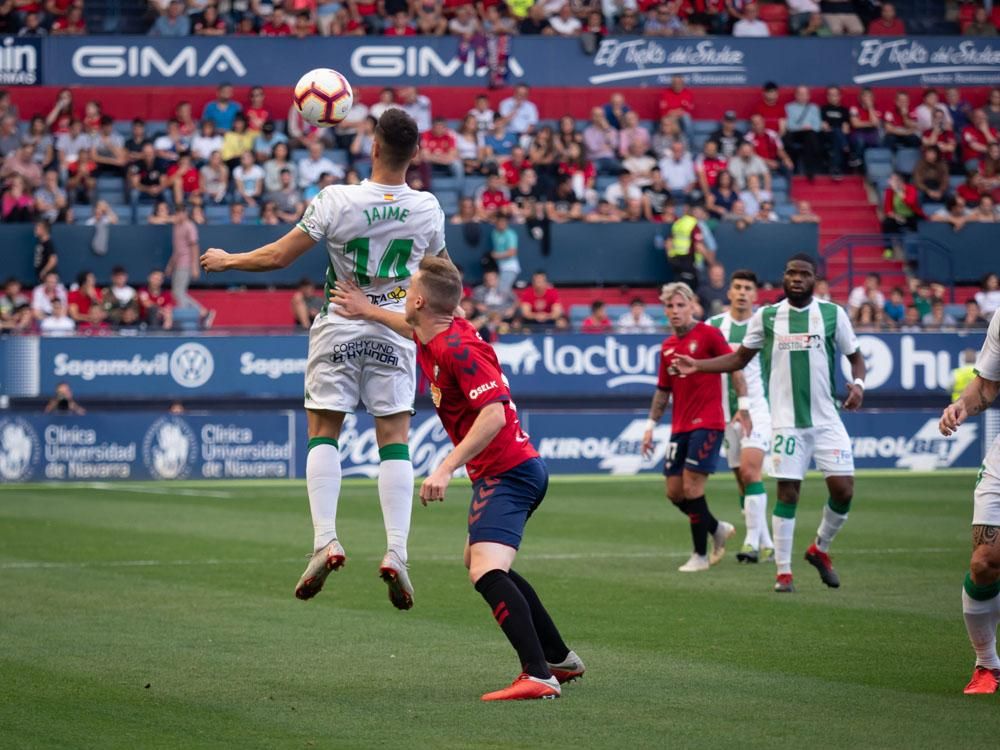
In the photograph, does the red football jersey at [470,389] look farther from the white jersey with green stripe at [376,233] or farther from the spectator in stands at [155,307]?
the spectator in stands at [155,307]

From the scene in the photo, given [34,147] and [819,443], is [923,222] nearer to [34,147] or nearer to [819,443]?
[34,147]

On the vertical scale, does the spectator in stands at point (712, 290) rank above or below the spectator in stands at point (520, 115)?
below

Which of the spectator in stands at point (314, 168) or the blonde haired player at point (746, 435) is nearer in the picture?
the blonde haired player at point (746, 435)

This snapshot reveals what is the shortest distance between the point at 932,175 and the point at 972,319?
4523mm

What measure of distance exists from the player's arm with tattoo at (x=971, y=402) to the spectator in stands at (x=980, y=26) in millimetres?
27360

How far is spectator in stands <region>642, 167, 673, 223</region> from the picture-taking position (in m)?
28.0

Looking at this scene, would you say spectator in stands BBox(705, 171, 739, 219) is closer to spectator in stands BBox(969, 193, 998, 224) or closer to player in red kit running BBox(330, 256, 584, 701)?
spectator in stands BBox(969, 193, 998, 224)

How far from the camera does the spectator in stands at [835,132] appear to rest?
3108 cm

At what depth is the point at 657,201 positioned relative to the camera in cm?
2825

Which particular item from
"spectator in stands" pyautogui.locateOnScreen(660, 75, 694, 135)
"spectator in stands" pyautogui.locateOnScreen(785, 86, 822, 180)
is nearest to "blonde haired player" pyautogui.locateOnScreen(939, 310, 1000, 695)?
"spectator in stands" pyautogui.locateOnScreen(660, 75, 694, 135)

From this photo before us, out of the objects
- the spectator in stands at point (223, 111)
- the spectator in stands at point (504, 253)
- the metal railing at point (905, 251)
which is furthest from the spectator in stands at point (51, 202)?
the metal railing at point (905, 251)

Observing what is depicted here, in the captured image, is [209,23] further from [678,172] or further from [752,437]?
[752,437]

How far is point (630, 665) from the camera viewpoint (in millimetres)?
8469

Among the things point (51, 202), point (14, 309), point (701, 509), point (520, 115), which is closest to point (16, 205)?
point (51, 202)
